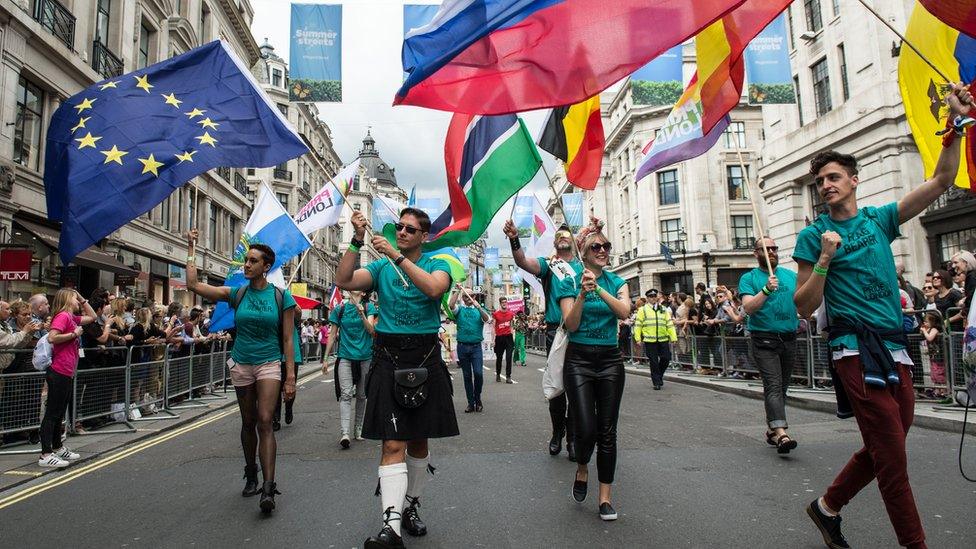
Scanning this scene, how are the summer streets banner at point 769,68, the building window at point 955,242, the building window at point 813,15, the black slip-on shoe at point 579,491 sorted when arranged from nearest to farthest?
the black slip-on shoe at point 579,491 < the summer streets banner at point 769,68 < the building window at point 955,242 < the building window at point 813,15

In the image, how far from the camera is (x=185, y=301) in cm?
2797

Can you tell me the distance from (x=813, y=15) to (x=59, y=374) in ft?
97.6

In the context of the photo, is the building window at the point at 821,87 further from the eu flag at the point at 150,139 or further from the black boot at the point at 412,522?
the black boot at the point at 412,522

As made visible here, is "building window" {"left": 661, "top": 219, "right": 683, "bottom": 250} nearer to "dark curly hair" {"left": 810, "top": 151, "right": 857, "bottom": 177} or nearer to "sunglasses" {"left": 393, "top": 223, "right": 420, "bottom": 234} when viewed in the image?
"dark curly hair" {"left": 810, "top": 151, "right": 857, "bottom": 177}

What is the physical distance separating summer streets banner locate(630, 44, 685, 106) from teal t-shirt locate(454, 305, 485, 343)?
4751mm

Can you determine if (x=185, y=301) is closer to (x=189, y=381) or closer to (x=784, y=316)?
(x=189, y=381)

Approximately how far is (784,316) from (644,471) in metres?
2.39

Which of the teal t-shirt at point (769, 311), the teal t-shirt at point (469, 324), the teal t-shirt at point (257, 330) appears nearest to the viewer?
the teal t-shirt at point (257, 330)

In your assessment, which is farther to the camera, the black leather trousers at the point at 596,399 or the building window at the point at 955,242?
the building window at the point at 955,242

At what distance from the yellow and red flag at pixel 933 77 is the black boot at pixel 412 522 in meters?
4.39

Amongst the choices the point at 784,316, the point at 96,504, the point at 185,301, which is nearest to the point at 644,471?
the point at 784,316

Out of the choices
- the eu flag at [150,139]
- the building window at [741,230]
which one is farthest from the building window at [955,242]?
the building window at [741,230]

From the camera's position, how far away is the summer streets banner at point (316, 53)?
13000mm

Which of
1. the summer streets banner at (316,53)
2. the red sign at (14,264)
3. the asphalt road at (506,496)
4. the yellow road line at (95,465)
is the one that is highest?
the summer streets banner at (316,53)
